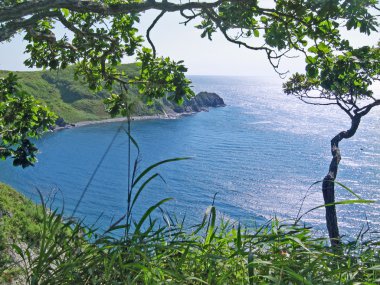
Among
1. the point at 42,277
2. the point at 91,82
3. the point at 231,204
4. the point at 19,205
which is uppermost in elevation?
the point at 91,82

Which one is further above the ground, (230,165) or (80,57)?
(80,57)

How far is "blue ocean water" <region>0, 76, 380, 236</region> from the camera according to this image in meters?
78.1

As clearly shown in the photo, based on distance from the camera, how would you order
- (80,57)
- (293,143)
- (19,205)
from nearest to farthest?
(80,57)
(19,205)
(293,143)

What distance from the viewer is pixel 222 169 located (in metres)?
102

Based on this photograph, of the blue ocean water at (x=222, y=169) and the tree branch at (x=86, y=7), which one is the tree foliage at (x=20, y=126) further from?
the blue ocean water at (x=222, y=169)

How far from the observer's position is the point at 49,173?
103m

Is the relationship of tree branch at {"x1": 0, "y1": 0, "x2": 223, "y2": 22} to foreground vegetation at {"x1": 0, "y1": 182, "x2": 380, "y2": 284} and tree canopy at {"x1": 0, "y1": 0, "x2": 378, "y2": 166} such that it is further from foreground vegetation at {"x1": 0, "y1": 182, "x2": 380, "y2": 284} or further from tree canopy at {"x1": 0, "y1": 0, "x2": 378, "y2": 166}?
foreground vegetation at {"x1": 0, "y1": 182, "x2": 380, "y2": 284}

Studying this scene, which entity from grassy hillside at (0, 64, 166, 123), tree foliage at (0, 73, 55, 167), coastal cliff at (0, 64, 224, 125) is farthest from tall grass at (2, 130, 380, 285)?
grassy hillside at (0, 64, 166, 123)

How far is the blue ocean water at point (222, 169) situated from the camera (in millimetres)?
78125

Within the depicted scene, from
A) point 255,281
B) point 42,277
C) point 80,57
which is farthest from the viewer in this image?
point 80,57

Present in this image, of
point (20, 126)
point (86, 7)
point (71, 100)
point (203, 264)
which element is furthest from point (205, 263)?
point (71, 100)

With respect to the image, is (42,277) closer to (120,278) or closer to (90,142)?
(120,278)

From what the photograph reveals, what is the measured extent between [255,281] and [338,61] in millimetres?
7735

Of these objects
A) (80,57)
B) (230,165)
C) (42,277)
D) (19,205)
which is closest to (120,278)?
(42,277)
